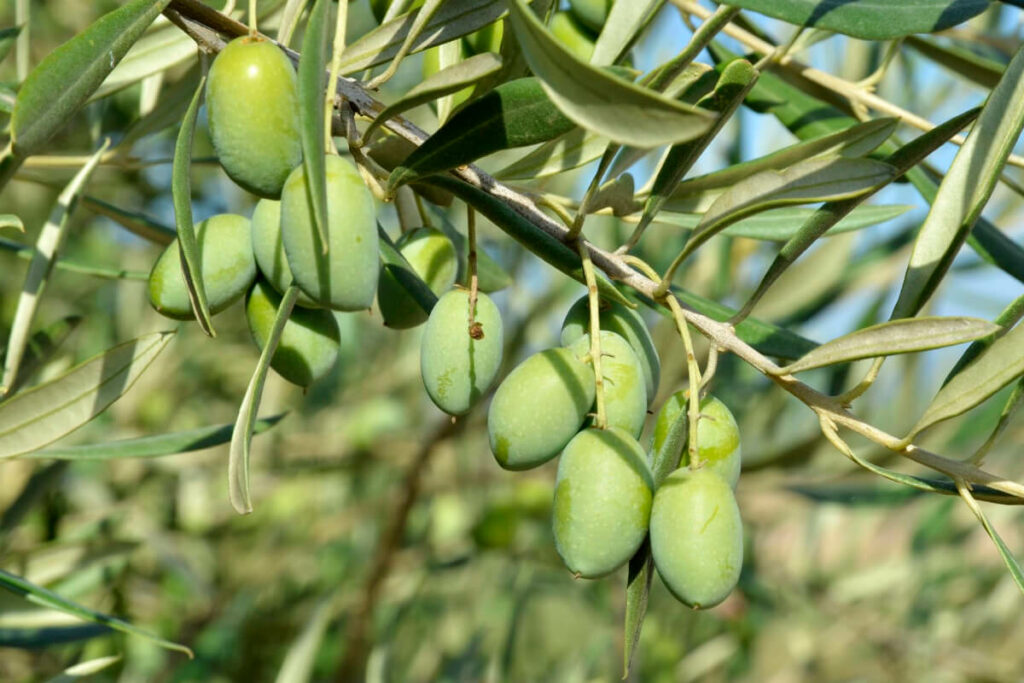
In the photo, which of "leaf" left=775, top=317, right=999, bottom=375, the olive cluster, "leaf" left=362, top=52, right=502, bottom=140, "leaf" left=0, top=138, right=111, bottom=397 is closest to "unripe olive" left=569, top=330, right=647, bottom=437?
the olive cluster

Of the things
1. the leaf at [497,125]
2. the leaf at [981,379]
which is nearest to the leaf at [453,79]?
the leaf at [497,125]

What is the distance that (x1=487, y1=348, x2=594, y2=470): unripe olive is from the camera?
630mm

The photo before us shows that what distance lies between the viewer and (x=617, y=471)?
0.60 m

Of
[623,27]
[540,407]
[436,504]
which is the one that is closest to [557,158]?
[623,27]

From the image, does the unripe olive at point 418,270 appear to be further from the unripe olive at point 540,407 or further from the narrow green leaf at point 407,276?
the unripe olive at point 540,407

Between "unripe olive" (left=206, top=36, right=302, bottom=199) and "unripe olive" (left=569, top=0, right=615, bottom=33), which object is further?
"unripe olive" (left=569, top=0, right=615, bottom=33)

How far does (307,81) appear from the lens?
1.62ft

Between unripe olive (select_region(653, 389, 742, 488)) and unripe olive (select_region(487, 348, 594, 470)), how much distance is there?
0.08 m

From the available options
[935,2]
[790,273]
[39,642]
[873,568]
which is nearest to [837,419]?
[935,2]

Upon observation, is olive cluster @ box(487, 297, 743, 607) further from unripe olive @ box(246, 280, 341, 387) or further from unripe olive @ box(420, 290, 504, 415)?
unripe olive @ box(246, 280, 341, 387)

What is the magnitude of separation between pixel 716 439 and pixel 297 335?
1.02 feet

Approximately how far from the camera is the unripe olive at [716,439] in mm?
660

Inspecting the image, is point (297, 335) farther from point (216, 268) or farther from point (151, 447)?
point (151, 447)

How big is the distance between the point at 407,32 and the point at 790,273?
1.09 m
